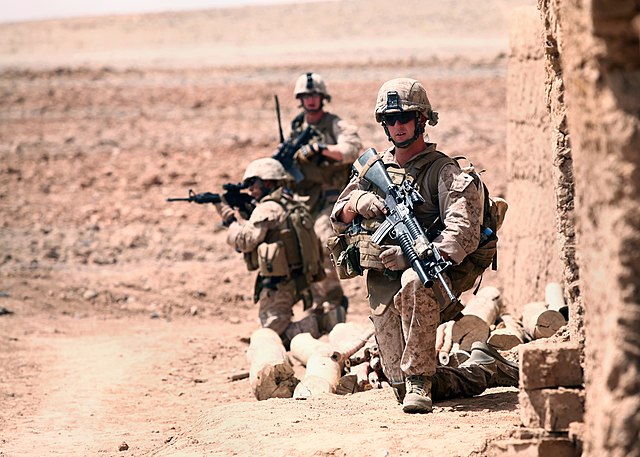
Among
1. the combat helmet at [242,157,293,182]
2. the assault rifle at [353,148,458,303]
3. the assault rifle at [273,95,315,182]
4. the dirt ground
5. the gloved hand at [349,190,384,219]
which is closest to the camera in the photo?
the assault rifle at [353,148,458,303]

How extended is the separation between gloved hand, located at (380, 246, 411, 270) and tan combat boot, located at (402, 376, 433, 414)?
1.96ft

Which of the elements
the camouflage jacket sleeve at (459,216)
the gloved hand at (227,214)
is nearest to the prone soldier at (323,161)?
the gloved hand at (227,214)

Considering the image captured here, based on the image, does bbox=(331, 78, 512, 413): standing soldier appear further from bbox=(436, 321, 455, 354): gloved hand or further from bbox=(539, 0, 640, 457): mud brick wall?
bbox=(539, 0, 640, 457): mud brick wall

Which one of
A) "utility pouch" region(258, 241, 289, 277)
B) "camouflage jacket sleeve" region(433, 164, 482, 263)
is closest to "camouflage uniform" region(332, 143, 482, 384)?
"camouflage jacket sleeve" region(433, 164, 482, 263)

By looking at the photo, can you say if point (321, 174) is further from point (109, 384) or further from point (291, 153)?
point (109, 384)

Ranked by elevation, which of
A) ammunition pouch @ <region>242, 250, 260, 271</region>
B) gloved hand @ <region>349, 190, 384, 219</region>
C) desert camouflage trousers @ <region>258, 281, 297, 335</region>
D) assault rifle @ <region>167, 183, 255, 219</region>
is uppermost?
assault rifle @ <region>167, 183, 255, 219</region>

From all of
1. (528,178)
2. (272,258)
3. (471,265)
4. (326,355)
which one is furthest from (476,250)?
(272,258)

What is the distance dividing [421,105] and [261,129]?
1508cm

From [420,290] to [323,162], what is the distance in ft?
14.2

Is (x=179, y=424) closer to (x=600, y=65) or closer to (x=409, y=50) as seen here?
(x=600, y=65)

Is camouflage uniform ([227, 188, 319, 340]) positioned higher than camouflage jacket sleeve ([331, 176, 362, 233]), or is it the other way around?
camouflage jacket sleeve ([331, 176, 362, 233])

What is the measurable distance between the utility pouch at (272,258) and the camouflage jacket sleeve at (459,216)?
346cm

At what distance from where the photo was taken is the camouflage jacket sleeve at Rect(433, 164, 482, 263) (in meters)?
6.48

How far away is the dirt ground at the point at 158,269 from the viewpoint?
6.69 m
